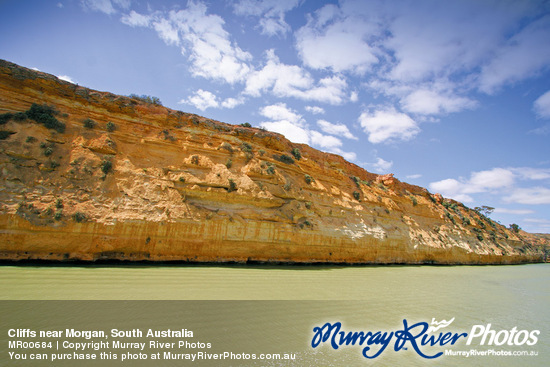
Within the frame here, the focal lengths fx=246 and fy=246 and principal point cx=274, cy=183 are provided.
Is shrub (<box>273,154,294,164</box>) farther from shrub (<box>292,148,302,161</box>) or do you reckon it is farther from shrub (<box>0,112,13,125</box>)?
shrub (<box>0,112,13,125</box>)

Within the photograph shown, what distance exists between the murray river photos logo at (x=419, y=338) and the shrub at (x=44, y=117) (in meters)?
15.7

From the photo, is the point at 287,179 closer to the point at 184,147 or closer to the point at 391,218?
the point at 184,147

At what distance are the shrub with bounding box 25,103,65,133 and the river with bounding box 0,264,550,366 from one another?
7.31 meters

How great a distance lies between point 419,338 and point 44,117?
18.3 meters

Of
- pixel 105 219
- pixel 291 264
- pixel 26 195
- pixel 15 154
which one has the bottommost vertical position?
pixel 291 264

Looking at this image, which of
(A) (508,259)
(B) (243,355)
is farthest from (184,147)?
(A) (508,259)

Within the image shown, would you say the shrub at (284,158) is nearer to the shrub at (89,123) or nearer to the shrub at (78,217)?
the shrub at (89,123)

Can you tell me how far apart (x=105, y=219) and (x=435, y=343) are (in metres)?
13.0

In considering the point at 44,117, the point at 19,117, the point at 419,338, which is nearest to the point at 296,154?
the point at 44,117

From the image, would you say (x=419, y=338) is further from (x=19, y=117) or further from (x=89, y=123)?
(x=19, y=117)

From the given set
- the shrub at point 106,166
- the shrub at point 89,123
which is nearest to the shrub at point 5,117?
the shrub at point 89,123

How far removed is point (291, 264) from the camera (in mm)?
15664

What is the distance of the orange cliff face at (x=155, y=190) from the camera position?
1083 cm

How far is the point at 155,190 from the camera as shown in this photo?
43.3 ft
